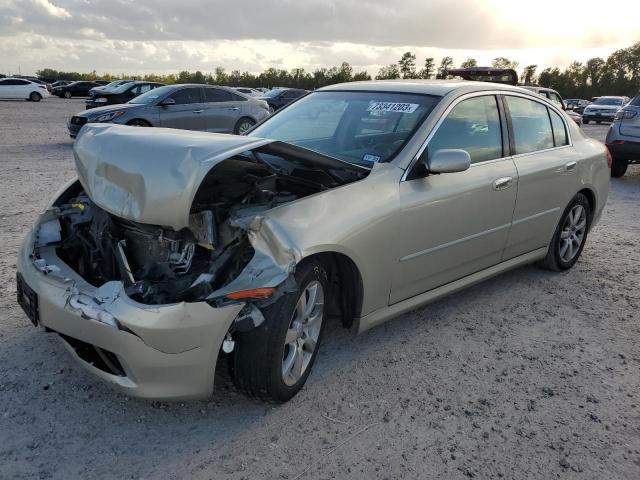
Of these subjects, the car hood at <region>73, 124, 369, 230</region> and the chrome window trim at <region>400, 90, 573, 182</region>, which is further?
the chrome window trim at <region>400, 90, 573, 182</region>

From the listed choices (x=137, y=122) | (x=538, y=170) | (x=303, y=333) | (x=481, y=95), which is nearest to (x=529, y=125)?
(x=538, y=170)

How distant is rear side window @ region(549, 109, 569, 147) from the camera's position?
4.80 meters

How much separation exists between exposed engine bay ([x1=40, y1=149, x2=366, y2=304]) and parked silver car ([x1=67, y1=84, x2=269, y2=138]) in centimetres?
824

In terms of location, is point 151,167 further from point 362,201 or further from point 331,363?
point 331,363

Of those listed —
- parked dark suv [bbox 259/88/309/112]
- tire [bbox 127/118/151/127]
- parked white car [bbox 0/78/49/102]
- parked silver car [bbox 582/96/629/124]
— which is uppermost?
tire [bbox 127/118/151/127]

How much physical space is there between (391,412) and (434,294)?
3.45 ft

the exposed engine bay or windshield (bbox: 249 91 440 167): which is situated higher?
windshield (bbox: 249 91 440 167)

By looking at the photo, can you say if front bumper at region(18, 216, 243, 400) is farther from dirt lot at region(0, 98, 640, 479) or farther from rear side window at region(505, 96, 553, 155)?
rear side window at region(505, 96, 553, 155)

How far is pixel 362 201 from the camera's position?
10.1 feet

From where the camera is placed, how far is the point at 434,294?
3.68 meters

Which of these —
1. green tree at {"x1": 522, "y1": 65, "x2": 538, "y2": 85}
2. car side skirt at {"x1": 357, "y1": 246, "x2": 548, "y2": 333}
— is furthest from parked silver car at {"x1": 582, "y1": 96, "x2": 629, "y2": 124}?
green tree at {"x1": 522, "y1": 65, "x2": 538, "y2": 85}

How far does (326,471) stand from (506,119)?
3026 mm

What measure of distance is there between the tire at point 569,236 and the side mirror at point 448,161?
195 centimetres

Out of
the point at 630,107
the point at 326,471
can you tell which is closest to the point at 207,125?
the point at 630,107
